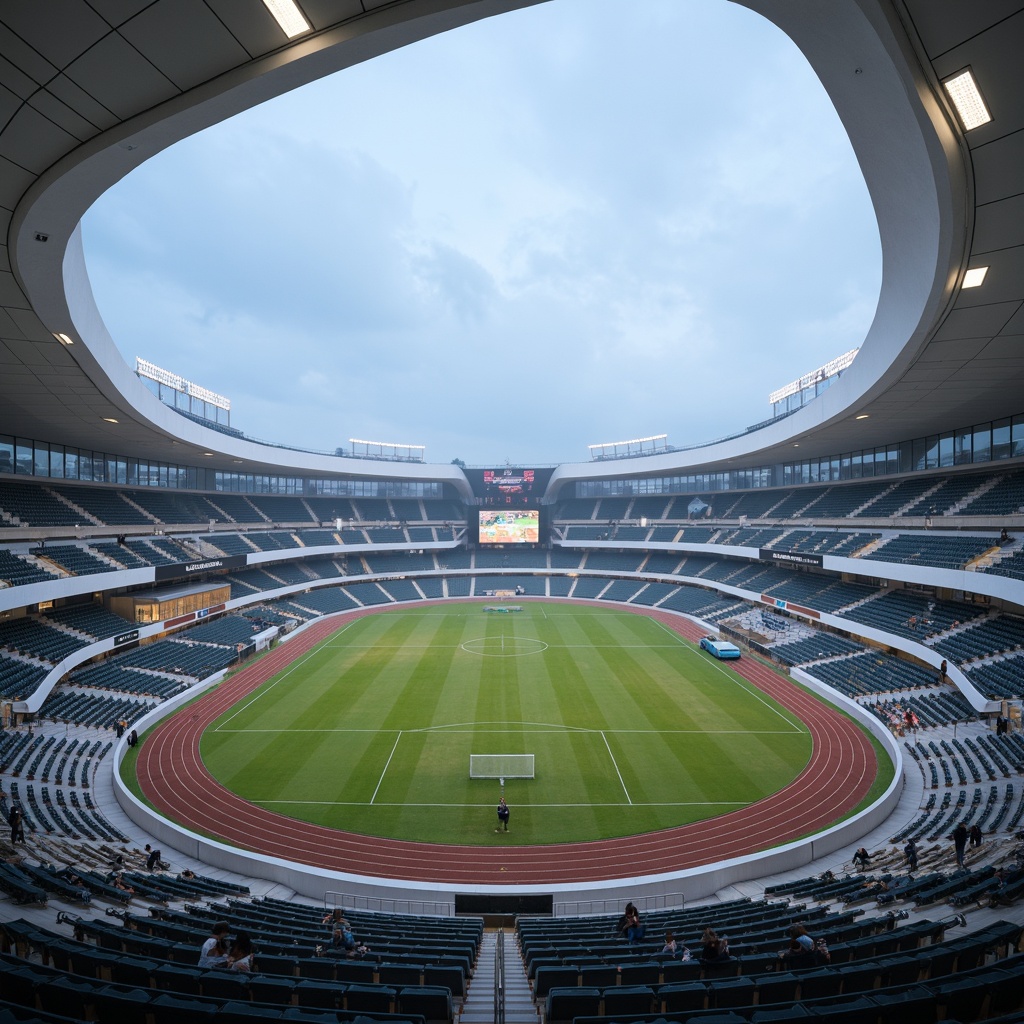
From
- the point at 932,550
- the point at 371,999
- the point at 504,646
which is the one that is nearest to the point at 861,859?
the point at 371,999

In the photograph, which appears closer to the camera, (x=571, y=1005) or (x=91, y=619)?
(x=571, y=1005)

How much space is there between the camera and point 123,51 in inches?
274

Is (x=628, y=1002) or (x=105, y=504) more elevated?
(x=105, y=504)

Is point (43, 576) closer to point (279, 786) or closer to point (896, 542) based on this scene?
point (279, 786)

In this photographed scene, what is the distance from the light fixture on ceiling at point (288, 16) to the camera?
20.9 feet

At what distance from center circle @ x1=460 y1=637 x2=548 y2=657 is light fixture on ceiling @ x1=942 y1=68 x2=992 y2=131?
108 ft

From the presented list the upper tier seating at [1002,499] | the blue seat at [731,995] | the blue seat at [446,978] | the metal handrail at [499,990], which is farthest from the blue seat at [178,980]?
the upper tier seating at [1002,499]

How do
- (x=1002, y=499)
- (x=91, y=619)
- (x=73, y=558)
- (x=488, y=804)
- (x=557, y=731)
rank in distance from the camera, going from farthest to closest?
1. (x=91, y=619)
2. (x=73, y=558)
3. (x=1002, y=499)
4. (x=557, y=731)
5. (x=488, y=804)

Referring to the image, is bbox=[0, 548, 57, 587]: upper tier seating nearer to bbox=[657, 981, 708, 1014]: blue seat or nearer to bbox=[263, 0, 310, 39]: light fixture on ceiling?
bbox=[263, 0, 310, 39]: light fixture on ceiling

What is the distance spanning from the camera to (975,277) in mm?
12633

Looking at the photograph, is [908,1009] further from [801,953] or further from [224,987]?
[224,987]

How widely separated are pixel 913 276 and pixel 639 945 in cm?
A: 1559

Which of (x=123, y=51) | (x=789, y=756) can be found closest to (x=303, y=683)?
(x=789, y=756)

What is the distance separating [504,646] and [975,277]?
32.4 meters
